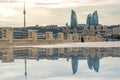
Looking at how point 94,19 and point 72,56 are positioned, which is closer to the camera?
point 72,56

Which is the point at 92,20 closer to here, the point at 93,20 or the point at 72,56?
the point at 93,20

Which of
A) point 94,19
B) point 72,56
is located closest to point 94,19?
point 94,19

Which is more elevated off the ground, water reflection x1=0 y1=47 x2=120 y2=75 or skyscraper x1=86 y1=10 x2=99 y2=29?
skyscraper x1=86 y1=10 x2=99 y2=29

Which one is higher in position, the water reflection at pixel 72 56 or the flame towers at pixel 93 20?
the flame towers at pixel 93 20

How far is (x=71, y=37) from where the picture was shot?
42.1m

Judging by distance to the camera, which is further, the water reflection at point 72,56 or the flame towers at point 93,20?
the flame towers at point 93,20

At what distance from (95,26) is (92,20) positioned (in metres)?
1.77

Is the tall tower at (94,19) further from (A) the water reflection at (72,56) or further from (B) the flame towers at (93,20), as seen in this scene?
(A) the water reflection at (72,56)

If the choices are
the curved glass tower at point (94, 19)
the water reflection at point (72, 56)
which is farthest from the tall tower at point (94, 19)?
the water reflection at point (72, 56)

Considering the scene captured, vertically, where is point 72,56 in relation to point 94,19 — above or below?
below

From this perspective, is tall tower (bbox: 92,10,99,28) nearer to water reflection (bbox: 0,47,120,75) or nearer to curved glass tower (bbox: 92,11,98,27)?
curved glass tower (bbox: 92,11,98,27)

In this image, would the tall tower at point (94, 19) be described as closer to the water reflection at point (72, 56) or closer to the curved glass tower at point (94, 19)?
the curved glass tower at point (94, 19)

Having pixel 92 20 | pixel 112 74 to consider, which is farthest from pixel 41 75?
pixel 92 20

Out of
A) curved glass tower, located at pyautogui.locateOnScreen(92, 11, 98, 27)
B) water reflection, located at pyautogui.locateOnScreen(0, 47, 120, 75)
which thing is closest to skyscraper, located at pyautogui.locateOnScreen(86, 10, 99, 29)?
curved glass tower, located at pyautogui.locateOnScreen(92, 11, 98, 27)
